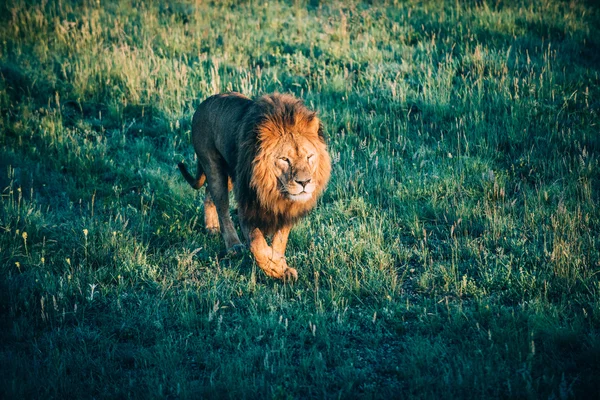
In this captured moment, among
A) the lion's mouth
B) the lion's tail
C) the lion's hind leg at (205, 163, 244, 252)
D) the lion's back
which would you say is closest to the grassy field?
the lion's hind leg at (205, 163, 244, 252)

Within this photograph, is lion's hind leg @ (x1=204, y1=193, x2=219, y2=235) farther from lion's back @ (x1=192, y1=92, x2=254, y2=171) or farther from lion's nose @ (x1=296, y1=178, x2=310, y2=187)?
lion's nose @ (x1=296, y1=178, x2=310, y2=187)

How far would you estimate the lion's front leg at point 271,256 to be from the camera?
188 inches

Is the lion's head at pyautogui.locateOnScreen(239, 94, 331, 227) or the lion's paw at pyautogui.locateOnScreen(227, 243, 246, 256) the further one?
the lion's paw at pyautogui.locateOnScreen(227, 243, 246, 256)

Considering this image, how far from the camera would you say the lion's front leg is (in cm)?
479

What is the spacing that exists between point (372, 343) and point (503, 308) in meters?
1.12

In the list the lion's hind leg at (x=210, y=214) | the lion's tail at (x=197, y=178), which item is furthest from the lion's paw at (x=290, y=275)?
the lion's tail at (x=197, y=178)

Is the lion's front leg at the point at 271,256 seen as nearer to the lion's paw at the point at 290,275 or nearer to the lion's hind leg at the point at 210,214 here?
the lion's paw at the point at 290,275

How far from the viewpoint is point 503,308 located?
3977 mm

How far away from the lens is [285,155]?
14.7ft

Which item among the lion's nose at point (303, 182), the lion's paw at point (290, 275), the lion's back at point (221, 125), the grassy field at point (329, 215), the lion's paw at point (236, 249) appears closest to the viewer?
the grassy field at point (329, 215)

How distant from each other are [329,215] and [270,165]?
1.63 metres

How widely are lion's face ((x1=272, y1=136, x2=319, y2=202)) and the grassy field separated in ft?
2.89

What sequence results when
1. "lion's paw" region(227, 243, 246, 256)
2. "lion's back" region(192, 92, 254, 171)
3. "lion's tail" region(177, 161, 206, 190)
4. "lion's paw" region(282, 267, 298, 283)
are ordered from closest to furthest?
"lion's paw" region(282, 267, 298, 283)
"lion's back" region(192, 92, 254, 171)
"lion's paw" region(227, 243, 246, 256)
"lion's tail" region(177, 161, 206, 190)

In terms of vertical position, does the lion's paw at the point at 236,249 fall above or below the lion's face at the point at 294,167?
below
